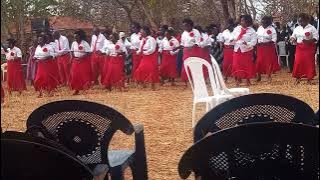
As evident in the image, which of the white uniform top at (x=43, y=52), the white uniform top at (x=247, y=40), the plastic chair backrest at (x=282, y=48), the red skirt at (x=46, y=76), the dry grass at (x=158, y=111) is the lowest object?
the dry grass at (x=158, y=111)

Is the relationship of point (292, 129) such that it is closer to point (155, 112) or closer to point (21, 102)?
point (155, 112)

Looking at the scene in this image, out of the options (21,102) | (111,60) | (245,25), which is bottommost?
(21,102)

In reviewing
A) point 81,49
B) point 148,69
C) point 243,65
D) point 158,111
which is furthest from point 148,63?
point 158,111

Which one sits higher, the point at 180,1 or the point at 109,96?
the point at 180,1

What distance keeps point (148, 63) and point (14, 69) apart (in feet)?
11.3

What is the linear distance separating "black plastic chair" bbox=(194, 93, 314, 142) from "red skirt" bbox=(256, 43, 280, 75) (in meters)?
9.41

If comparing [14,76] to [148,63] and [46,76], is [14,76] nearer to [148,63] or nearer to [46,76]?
[46,76]

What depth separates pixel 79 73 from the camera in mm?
12836

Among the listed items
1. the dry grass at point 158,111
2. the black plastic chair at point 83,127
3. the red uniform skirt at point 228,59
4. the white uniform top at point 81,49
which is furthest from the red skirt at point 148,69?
the black plastic chair at point 83,127

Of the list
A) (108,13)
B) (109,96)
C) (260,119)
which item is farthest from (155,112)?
(108,13)

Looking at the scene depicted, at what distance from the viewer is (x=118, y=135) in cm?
705

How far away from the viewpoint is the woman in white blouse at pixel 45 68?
12.3 metres

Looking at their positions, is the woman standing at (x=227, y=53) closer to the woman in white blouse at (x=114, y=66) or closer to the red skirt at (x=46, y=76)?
the woman in white blouse at (x=114, y=66)

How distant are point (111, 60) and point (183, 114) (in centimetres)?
499
